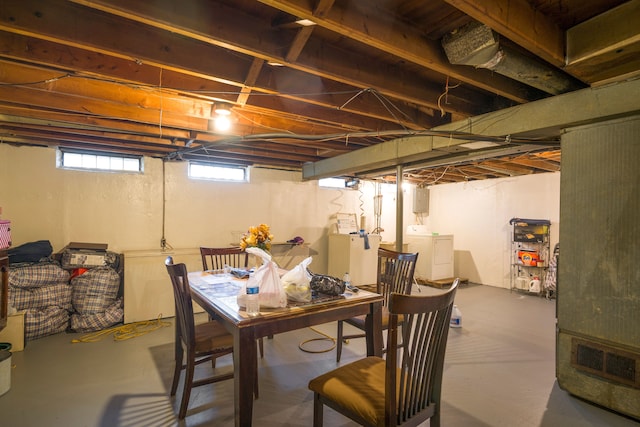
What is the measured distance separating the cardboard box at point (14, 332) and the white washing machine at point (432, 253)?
5585 millimetres

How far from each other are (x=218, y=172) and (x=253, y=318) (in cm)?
374

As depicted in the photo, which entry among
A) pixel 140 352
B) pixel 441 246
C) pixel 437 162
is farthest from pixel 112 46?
pixel 441 246

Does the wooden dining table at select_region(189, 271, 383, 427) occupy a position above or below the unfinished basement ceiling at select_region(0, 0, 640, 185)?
below

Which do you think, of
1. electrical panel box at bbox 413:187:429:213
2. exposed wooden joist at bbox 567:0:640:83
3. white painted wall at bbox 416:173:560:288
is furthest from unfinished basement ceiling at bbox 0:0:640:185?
electrical panel box at bbox 413:187:429:213

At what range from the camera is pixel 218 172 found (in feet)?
16.1

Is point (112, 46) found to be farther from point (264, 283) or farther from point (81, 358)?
point (81, 358)

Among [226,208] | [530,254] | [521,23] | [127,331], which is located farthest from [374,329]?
[530,254]

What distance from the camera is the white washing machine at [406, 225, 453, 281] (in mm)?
5977

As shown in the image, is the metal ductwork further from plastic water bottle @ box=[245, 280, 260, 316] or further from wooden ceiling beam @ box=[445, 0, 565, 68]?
plastic water bottle @ box=[245, 280, 260, 316]

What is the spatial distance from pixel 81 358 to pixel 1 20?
8.98 feet

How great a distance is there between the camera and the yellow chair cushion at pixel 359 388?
4.47 feet

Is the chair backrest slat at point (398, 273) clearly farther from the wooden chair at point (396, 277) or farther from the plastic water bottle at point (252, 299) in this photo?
the plastic water bottle at point (252, 299)

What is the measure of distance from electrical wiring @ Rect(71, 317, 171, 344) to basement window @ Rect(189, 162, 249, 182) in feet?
6.77

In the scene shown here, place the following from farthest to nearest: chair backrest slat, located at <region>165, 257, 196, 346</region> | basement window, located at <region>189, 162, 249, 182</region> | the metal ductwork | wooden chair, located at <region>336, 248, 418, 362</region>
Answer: basement window, located at <region>189, 162, 249, 182</region>, wooden chair, located at <region>336, 248, 418, 362</region>, chair backrest slat, located at <region>165, 257, 196, 346</region>, the metal ductwork
